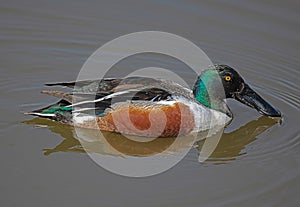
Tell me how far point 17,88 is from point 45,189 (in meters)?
2.01

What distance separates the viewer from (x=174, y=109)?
22.4 ft

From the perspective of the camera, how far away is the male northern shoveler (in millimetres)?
6812

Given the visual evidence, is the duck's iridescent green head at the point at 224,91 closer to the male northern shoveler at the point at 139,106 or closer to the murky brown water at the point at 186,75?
the male northern shoveler at the point at 139,106

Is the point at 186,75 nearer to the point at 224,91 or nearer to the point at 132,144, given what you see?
the point at 224,91

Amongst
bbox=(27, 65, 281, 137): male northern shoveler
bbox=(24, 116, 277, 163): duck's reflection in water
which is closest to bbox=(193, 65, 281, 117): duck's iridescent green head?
bbox=(27, 65, 281, 137): male northern shoveler

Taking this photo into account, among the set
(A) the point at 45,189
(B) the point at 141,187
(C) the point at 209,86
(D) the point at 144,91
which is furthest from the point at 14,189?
(C) the point at 209,86

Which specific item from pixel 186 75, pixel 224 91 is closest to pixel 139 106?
pixel 224 91

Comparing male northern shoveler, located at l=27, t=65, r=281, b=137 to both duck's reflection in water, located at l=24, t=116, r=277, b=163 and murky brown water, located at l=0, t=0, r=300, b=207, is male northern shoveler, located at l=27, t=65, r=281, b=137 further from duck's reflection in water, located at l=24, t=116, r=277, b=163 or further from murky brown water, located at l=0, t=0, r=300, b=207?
murky brown water, located at l=0, t=0, r=300, b=207

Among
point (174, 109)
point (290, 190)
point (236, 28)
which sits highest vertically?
point (236, 28)

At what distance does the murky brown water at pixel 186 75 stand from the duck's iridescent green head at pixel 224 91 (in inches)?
8.7

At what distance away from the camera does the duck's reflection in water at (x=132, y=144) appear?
6.75m

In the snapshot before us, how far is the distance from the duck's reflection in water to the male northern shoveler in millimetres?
85

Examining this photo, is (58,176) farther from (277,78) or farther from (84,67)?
(277,78)

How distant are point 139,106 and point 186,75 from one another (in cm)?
158
